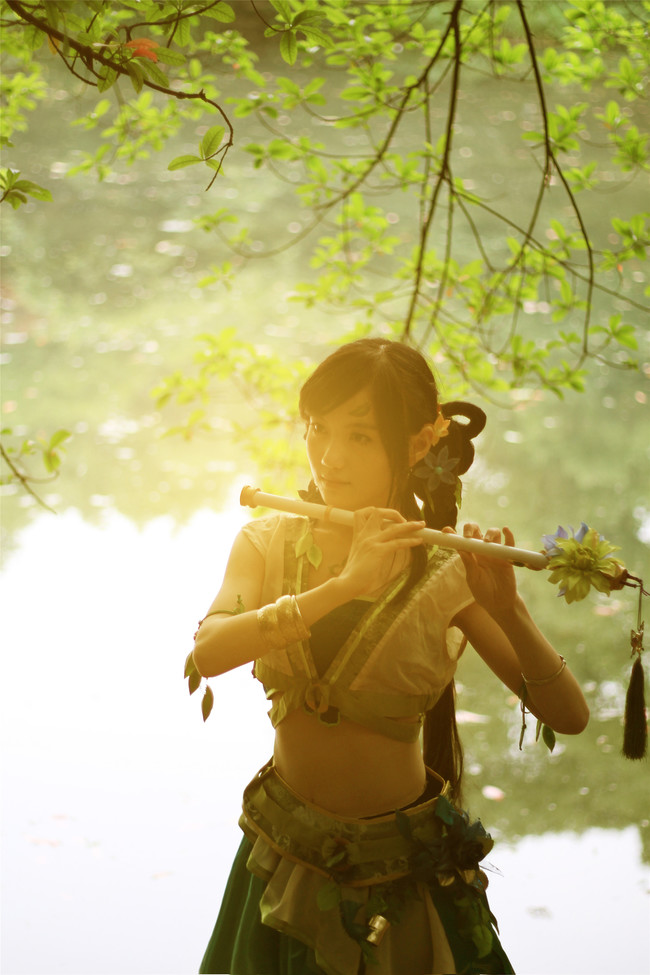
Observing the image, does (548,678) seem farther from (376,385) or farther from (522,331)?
(522,331)

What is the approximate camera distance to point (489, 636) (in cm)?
109

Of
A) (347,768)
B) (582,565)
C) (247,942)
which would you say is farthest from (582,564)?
(247,942)

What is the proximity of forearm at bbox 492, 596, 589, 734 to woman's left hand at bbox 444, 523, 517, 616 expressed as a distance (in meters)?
0.01

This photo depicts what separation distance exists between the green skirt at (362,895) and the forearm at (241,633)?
199 millimetres

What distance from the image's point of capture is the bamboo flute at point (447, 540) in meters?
0.96

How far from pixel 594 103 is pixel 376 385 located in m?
7.15

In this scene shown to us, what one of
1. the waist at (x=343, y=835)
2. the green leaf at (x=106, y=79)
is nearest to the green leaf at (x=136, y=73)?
the green leaf at (x=106, y=79)

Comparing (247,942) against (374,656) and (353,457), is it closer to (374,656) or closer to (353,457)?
(374,656)

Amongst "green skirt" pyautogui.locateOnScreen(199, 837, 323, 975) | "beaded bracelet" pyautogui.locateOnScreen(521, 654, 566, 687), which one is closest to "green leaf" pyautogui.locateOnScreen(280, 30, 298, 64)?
"beaded bracelet" pyautogui.locateOnScreen(521, 654, 566, 687)

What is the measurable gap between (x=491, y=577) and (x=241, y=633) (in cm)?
27

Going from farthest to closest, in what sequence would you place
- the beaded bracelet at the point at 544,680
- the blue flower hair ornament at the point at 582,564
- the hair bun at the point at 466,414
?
1. the hair bun at the point at 466,414
2. the beaded bracelet at the point at 544,680
3. the blue flower hair ornament at the point at 582,564

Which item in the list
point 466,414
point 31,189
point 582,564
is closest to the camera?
point 582,564

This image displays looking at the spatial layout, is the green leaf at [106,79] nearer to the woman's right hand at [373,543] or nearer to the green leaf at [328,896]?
the woman's right hand at [373,543]

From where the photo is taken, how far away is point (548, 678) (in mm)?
1033
